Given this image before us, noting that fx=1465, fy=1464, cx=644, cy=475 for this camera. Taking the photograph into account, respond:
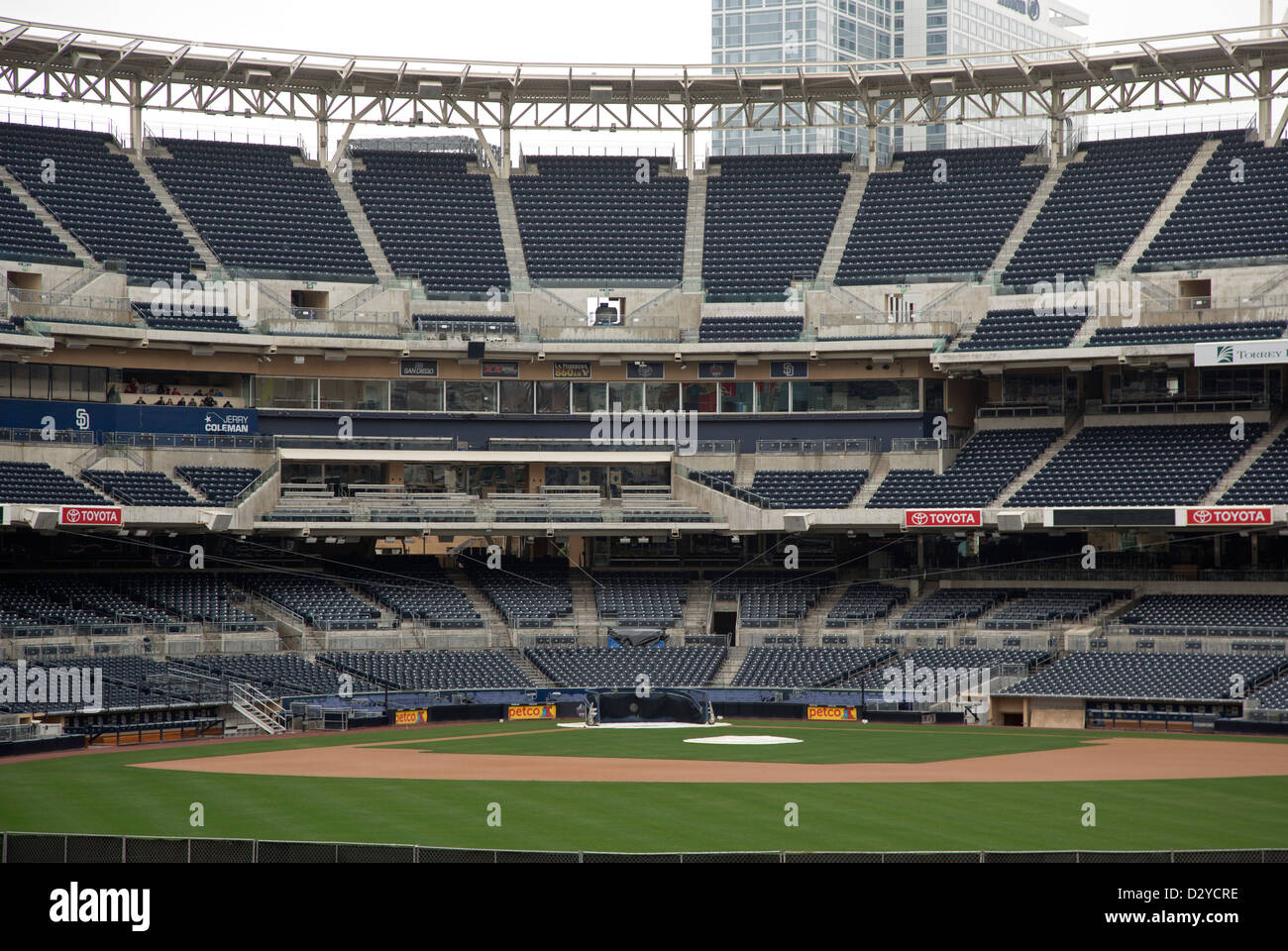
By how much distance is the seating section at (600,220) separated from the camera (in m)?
71.1

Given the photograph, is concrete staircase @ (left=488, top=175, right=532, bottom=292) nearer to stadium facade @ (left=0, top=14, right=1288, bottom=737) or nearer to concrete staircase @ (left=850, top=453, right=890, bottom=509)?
stadium facade @ (left=0, top=14, right=1288, bottom=737)

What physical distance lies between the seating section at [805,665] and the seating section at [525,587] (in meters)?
9.23

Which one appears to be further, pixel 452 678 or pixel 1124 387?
pixel 1124 387

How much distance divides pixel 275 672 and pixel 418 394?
17197 millimetres

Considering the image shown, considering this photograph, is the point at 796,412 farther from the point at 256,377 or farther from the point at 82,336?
the point at 82,336

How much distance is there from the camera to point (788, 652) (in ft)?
199

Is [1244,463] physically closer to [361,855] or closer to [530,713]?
[530,713]

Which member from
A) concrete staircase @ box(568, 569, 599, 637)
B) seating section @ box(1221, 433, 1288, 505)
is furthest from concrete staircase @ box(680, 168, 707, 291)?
seating section @ box(1221, 433, 1288, 505)

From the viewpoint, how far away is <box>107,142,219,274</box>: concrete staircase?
220 ft

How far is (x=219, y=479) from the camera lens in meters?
62.8

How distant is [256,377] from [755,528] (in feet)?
77.5

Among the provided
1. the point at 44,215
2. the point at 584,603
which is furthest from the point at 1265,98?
the point at 44,215

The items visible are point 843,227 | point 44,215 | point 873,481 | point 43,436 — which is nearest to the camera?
point 43,436

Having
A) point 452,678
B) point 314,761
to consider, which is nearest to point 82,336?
point 452,678
